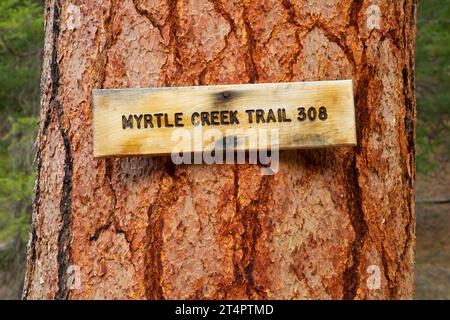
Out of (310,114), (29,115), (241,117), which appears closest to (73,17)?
(241,117)

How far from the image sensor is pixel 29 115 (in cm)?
649

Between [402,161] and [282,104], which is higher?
[282,104]

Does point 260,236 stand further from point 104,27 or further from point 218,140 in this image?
point 104,27

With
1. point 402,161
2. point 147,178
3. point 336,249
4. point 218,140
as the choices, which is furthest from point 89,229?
point 402,161

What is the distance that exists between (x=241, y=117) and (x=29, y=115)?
17.7ft

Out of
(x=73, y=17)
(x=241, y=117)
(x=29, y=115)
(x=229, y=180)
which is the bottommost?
(x=229, y=180)

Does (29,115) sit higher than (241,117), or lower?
higher

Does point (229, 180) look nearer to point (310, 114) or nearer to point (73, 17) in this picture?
point (310, 114)

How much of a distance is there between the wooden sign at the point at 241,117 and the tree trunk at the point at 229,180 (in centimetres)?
5

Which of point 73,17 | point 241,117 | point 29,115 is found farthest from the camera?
point 29,115

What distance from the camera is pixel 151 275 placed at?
151 cm

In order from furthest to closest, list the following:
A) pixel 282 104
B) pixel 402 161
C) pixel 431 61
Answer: pixel 431 61 < pixel 402 161 < pixel 282 104

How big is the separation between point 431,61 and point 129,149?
6.55 m

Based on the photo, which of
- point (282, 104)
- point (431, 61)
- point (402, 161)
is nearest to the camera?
point (282, 104)
